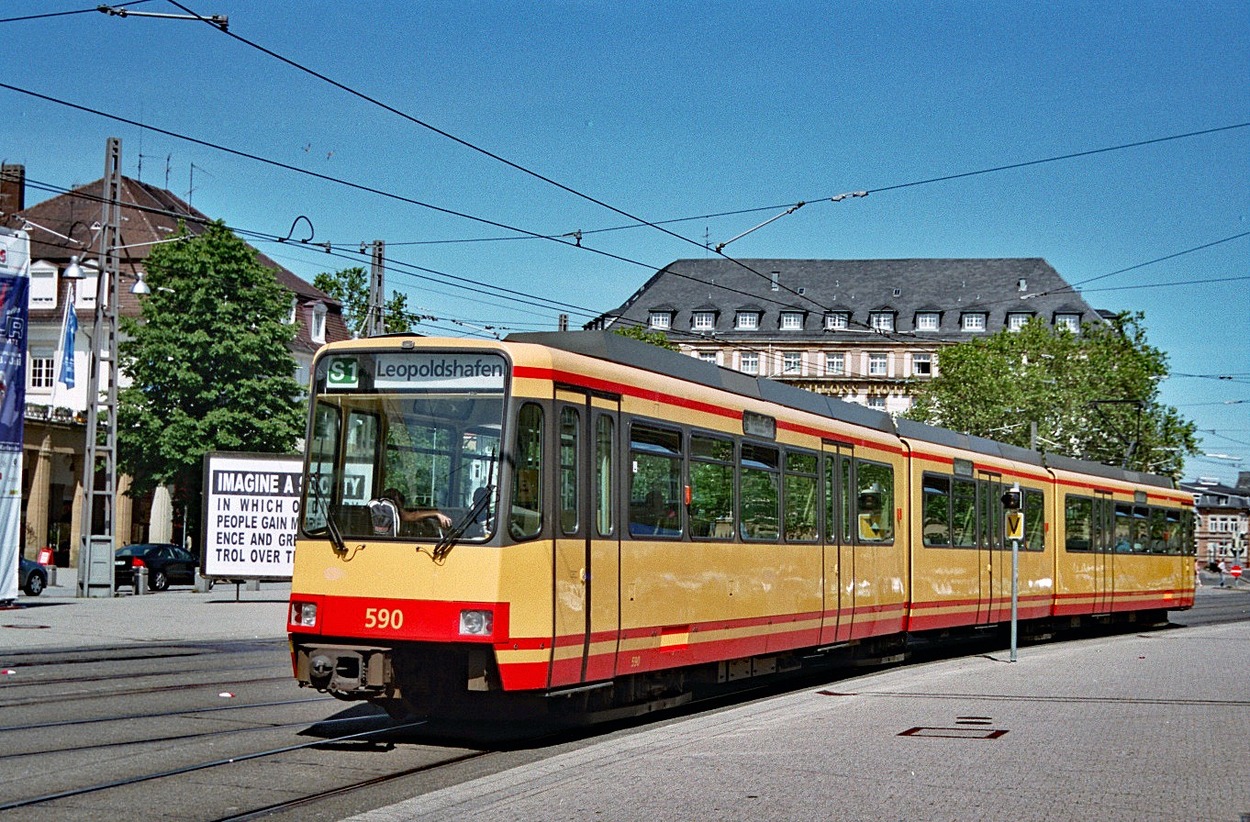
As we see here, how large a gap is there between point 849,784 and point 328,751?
3952 millimetres

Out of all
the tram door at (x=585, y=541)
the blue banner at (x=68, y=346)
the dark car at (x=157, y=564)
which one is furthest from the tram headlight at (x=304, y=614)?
the dark car at (x=157, y=564)

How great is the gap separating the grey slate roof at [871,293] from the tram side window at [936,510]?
82979mm

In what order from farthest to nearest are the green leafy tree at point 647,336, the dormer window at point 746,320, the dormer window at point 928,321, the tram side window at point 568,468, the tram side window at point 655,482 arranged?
the dormer window at point 746,320, the dormer window at point 928,321, the green leafy tree at point 647,336, the tram side window at point 655,482, the tram side window at point 568,468

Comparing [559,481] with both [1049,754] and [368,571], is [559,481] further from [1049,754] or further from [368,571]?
[1049,754]

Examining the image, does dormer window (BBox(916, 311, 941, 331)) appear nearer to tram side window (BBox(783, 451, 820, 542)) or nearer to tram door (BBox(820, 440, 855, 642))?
tram door (BBox(820, 440, 855, 642))

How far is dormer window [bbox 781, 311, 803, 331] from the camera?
350 feet

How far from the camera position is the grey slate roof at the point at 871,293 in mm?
105312

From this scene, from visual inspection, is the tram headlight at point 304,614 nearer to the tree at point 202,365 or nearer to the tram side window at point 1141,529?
the tram side window at point 1141,529

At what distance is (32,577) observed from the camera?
36.5 metres

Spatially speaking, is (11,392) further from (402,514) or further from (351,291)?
(351,291)

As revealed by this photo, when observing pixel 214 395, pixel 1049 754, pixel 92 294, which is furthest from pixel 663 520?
pixel 92 294

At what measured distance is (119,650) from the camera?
20.2 m

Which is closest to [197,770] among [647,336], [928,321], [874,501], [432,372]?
[432,372]

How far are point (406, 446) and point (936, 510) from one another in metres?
11.1
